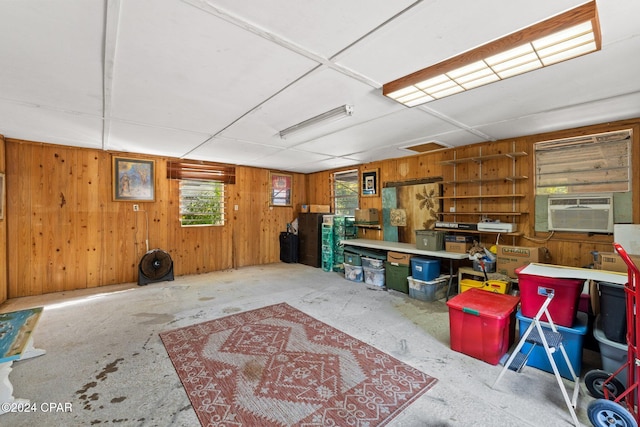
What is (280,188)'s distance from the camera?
7.14 metres

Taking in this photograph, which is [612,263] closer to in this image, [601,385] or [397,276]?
[601,385]

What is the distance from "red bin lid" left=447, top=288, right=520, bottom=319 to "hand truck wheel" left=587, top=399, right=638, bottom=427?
2.43ft

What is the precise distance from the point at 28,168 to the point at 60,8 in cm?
423

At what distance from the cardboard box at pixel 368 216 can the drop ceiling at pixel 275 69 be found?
6.87ft

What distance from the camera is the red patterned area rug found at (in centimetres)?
181

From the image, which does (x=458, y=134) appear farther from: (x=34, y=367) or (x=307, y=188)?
(x=34, y=367)

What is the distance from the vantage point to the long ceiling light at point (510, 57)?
59.3 inches

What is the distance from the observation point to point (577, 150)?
3463 mm

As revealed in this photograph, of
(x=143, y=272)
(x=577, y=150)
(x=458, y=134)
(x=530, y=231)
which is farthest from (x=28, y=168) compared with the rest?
(x=577, y=150)

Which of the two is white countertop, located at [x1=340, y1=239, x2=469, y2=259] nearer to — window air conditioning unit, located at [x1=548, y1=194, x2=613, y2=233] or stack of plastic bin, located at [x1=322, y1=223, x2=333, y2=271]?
stack of plastic bin, located at [x1=322, y1=223, x2=333, y2=271]

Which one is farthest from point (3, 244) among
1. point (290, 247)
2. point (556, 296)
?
point (556, 296)

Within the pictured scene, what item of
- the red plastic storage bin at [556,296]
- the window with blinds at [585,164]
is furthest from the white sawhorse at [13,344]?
the window with blinds at [585,164]

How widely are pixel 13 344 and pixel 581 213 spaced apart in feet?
19.9

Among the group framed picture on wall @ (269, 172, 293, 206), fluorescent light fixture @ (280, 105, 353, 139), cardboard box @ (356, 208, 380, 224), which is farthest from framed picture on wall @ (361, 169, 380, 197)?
fluorescent light fixture @ (280, 105, 353, 139)
